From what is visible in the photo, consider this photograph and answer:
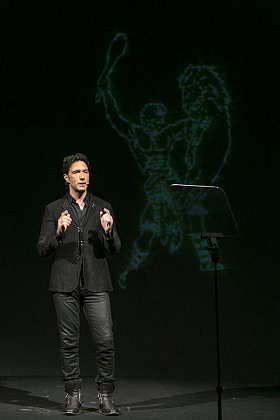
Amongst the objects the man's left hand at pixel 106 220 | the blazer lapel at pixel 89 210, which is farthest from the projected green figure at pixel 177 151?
the man's left hand at pixel 106 220

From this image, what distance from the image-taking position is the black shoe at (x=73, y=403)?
4.24 m

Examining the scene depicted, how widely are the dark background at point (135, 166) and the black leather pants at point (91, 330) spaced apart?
1.55 metres

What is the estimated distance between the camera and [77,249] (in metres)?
4.26

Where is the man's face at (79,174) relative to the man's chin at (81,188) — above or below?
above

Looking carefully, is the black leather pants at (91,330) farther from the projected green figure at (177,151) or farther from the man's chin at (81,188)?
the projected green figure at (177,151)

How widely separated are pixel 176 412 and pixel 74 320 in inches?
28.8

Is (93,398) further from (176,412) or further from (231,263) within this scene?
(231,263)

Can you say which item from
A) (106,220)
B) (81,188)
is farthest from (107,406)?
(81,188)

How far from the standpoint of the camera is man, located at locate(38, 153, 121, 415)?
4.21 m

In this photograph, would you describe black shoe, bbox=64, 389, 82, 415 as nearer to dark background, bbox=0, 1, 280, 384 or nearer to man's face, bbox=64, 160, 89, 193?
man's face, bbox=64, 160, 89, 193

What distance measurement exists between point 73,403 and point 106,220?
0.99 metres

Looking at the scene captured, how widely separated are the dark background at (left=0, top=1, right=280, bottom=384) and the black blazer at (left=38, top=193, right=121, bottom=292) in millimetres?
1716

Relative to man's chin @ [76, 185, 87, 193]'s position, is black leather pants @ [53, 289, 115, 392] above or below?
below

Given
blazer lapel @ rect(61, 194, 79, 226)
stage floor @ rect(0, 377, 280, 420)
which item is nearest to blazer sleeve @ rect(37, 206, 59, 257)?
blazer lapel @ rect(61, 194, 79, 226)
